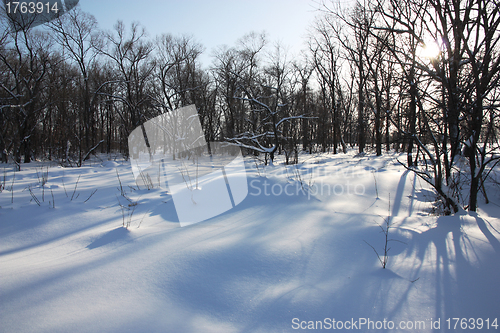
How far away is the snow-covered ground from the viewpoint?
1410 mm

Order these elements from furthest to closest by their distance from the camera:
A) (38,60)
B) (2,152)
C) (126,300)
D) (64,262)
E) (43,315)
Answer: (38,60)
(2,152)
(64,262)
(126,300)
(43,315)

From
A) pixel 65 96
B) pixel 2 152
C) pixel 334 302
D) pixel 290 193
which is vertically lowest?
pixel 334 302

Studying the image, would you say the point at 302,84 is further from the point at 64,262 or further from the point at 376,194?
the point at 64,262

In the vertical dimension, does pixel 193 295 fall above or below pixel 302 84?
below

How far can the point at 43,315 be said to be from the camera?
1.37 meters

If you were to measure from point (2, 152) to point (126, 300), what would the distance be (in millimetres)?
15315

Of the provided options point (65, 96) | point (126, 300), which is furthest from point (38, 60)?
point (126, 300)

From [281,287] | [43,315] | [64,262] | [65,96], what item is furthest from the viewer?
[65,96]

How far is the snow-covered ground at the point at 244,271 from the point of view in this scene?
141cm
